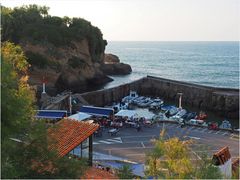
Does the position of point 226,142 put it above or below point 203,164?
below

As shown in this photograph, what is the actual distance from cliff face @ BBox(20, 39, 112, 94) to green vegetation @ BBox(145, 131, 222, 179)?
51803 mm

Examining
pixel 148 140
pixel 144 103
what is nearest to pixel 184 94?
pixel 144 103

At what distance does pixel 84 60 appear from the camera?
72.7 meters

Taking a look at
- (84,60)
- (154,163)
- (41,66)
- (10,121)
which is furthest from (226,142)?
(84,60)

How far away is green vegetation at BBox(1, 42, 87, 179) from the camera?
884 cm

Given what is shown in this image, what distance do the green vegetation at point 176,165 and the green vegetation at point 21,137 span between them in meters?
2.06

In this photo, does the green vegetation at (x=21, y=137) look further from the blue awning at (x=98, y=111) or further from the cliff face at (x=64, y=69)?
the cliff face at (x=64, y=69)

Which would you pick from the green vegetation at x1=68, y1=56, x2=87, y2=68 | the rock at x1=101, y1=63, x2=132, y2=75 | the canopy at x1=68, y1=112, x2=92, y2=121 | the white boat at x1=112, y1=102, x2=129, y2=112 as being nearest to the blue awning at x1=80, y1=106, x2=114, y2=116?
the canopy at x1=68, y1=112, x2=92, y2=121

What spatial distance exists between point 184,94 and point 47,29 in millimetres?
28315

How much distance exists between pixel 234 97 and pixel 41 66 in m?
31.4

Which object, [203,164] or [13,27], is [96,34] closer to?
[13,27]

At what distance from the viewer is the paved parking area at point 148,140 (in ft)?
85.0

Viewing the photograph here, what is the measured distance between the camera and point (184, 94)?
59.6 m

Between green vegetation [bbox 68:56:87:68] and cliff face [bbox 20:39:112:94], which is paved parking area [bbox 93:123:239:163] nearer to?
cliff face [bbox 20:39:112:94]
